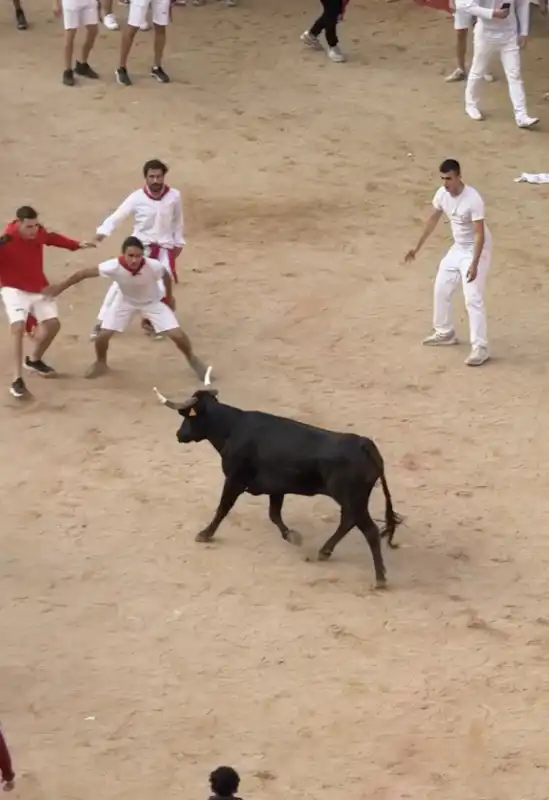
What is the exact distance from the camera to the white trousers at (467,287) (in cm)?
1102

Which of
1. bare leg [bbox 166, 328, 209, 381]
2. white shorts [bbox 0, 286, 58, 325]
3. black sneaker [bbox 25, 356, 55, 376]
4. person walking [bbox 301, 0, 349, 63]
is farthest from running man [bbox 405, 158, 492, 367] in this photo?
person walking [bbox 301, 0, 349, 63]

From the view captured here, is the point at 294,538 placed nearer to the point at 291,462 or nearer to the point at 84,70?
the point at 291,462

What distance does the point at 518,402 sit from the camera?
10781 mm

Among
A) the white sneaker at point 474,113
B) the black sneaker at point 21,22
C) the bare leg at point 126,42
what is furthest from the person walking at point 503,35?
the black sneaker at point 21,22

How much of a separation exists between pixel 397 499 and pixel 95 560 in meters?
2.07

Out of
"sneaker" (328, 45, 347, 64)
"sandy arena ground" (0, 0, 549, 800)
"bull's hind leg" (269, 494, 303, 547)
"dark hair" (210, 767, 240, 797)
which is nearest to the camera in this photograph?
"dark hair" (210, 767, 240, 797)

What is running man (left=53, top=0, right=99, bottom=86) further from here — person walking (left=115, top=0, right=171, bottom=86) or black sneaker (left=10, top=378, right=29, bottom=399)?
black sneaker (left=10, top=378, right=29, bottom=399)

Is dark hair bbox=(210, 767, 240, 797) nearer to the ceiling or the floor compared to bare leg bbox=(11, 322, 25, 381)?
nearer to the ceiling

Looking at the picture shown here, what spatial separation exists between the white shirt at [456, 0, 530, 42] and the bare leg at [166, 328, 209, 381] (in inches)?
242

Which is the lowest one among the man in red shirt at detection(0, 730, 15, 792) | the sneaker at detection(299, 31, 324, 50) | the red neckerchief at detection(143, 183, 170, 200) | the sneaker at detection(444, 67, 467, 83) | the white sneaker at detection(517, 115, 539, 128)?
the man in red shirt at detection(0, 730, 15, 792)

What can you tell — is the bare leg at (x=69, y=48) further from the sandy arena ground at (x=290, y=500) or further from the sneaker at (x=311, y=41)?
the sneaker at (x=311, y=41)

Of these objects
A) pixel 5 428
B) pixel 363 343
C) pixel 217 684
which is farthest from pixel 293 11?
pixel 217 684

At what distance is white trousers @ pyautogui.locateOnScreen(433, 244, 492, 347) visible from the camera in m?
11.0

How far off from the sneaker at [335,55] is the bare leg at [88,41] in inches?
114
